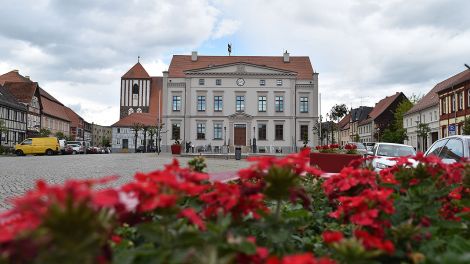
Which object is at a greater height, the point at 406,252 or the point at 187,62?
the point at 187,62

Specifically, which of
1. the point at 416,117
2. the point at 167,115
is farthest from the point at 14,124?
the point at 416,117

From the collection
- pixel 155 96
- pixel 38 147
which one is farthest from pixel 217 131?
pixel 155 96

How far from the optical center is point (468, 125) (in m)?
35.2

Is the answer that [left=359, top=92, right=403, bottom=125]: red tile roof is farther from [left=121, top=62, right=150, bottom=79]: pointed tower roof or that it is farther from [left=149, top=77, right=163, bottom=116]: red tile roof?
[left=121, top=62, right=150, bottom=79]: pointed tower roof

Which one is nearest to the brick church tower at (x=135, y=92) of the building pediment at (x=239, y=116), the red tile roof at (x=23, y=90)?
the red tile roof at (x=23, y=90)

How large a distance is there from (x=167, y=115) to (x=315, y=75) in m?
20.5

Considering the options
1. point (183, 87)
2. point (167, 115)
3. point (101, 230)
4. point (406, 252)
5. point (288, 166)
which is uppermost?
point (183, 87)

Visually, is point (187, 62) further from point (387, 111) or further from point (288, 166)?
point (288, 166)

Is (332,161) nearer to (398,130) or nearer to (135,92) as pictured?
(398,130)

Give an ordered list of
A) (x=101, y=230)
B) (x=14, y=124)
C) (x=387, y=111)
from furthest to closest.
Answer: (x=387, y=111), (x=14, y=124), (x=101, y=230)

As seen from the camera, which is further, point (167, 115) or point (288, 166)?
point (167, 115)

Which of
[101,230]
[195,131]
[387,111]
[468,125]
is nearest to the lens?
[101,230]

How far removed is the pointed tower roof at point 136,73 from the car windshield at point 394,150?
82934mm

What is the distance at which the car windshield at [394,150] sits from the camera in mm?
14234
